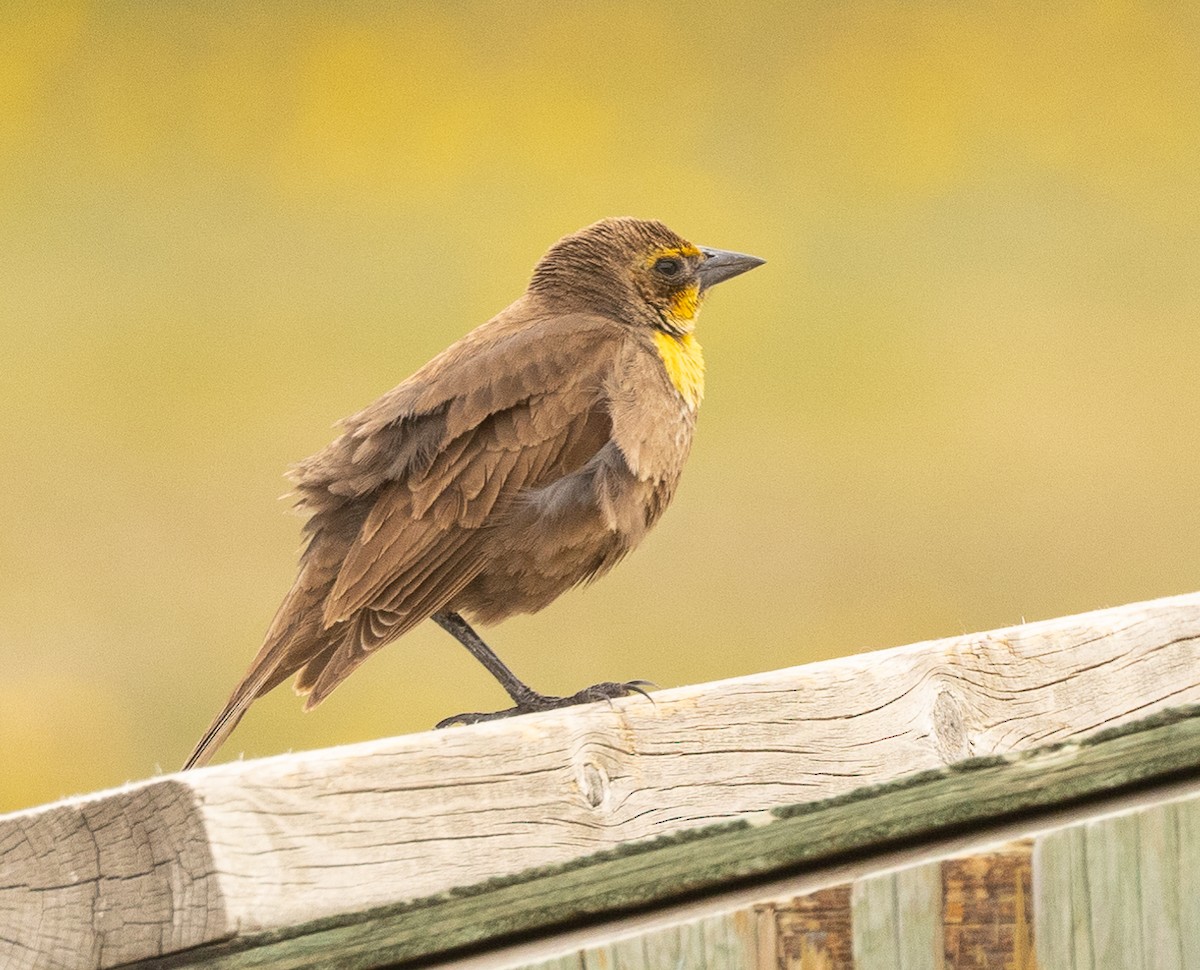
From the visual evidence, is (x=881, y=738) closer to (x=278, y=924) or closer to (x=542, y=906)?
(x=542, y=906)

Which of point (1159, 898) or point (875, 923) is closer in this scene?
point (875, 923)

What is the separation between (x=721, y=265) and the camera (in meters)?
3.86

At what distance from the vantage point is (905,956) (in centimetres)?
171

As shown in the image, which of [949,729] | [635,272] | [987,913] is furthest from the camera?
[635,272]

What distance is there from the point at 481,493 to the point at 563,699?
16.5 inches

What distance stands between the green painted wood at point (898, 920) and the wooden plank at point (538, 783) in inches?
5.0

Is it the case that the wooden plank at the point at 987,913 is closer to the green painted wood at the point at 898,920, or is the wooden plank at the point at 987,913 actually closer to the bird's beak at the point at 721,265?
the green painted wood at the point at 898,920

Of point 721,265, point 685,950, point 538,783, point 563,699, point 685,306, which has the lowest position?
point 685,950

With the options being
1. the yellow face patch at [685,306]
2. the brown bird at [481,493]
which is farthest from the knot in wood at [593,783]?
the yellow face patch at [685,306]

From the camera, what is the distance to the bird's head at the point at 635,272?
3684 millimetres

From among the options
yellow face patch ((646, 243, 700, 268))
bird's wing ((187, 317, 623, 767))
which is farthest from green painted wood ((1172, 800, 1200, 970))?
yellow face patch ((646, 243, 700, 268))

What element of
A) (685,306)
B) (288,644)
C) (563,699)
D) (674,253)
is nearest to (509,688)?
(563,699)

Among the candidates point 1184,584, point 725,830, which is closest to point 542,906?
point 725,830

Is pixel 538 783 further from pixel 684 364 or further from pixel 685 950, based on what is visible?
pixel 684 364
